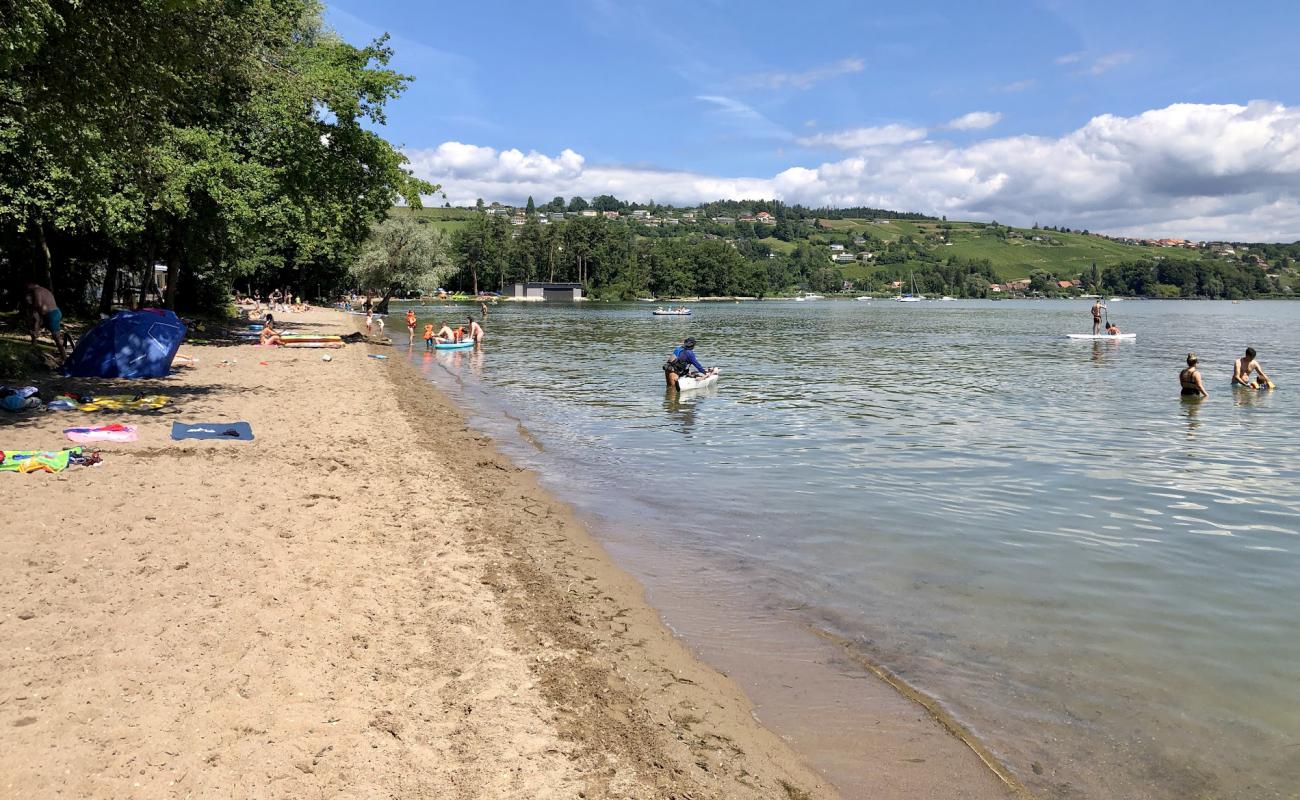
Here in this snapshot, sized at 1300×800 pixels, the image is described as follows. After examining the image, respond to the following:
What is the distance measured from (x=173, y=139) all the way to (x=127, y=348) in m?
7.32

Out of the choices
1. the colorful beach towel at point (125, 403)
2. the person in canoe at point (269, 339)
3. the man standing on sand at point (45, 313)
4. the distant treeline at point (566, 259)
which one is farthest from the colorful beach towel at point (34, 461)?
the distant treeline at point (566, 259)

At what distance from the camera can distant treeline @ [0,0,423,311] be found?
11.6m

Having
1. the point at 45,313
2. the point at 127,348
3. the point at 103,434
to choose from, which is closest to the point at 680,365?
the point at 127,348

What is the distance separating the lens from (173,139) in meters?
22.2

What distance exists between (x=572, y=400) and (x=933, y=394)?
1141 centimetres

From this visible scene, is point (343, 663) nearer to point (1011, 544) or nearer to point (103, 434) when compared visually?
point (1011, 544)

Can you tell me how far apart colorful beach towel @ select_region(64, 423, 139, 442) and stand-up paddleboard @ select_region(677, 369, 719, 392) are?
14594 millimetres

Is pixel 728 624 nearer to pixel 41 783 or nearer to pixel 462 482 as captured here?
pixel 41 783

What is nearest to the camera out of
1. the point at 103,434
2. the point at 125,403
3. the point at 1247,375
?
the point at 103,434

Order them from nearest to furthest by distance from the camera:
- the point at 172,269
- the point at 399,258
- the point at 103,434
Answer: the point at 103,434 < the point at 172,269 < the point at 399,258

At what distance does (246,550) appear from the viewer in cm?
743

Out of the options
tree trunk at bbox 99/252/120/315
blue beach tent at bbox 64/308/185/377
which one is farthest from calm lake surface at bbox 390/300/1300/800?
tree trunk at bbox 99/252/120/315

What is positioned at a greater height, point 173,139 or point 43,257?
point 173,139

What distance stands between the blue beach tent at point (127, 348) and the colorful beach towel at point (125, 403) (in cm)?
293
